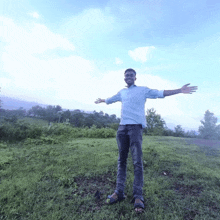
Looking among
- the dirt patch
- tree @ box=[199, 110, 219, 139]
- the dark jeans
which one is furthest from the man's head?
tree @ box=[199, 110, 219, 139]

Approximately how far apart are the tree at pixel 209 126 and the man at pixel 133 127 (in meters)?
50.8

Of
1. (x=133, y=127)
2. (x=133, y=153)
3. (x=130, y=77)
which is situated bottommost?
(x=133, y=153)

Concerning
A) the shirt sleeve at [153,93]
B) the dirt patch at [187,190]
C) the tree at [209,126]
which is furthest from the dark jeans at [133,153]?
the tree at [209,126]

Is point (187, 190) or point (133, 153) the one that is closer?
point (133, 153)

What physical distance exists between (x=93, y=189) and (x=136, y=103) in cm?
232

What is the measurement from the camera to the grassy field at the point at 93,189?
8.89 feet

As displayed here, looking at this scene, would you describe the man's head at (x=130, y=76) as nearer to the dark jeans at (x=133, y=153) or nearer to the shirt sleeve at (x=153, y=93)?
the shirt sleeve at (x=153, y=93)

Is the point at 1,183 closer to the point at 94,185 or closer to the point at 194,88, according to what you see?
the point at 94,185

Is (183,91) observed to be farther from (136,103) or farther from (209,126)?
(209,126)

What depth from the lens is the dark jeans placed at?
304cm

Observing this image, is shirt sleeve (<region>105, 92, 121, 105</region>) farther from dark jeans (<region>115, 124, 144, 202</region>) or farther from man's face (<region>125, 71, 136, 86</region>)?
dark jeans (<region>115, 124, 144, 202</region>)

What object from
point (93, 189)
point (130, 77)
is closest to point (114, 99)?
point (130, 77)

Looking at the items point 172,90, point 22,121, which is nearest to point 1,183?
point 172,90

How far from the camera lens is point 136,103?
134 inches
